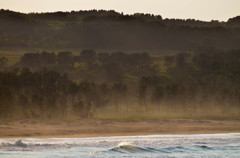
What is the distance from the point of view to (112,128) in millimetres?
39750

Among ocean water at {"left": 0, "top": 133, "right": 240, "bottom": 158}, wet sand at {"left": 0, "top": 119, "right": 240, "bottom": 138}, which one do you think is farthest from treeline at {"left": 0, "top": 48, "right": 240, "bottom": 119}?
ocean water at {"left": 0, "top": 133, "right": 240, "bottom": 158}

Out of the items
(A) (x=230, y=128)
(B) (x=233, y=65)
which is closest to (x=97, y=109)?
(A) (x=230, y=128)

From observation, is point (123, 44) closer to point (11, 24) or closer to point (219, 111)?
point (11, 24)

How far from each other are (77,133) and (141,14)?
168 m

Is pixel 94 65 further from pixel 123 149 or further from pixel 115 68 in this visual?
pixel 123 149

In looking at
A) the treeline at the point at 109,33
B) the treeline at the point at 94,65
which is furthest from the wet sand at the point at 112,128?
the treeline at the point at 109,33

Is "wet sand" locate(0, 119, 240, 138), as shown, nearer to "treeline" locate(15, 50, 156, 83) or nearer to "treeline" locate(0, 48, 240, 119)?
"treeline" locate(0, 48, 240, 119)

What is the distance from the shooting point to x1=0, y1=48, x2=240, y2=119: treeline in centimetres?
5612

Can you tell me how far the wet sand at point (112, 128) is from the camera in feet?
114

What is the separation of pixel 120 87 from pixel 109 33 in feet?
313

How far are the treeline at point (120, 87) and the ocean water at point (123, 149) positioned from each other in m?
21.6

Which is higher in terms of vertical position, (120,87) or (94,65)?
(94,65)

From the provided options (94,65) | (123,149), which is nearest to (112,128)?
(123,149)

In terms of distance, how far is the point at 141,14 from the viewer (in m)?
199
